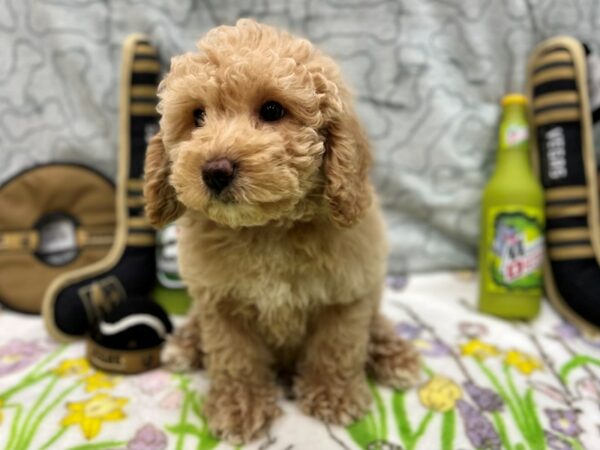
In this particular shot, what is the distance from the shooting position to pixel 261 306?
133cm

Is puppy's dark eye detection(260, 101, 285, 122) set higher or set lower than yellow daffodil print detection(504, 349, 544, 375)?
higher

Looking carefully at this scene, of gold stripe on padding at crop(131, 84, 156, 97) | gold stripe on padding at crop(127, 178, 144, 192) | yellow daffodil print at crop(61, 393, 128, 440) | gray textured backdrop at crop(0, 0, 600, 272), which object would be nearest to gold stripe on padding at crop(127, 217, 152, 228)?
gold stripe on padding at crop(127, 178, 144, 192)

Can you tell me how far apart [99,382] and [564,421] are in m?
1.38

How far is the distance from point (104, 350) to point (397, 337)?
955mm

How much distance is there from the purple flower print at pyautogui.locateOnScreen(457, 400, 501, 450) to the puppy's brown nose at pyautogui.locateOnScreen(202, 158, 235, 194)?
0.94m

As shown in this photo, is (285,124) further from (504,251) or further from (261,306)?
(504,251)

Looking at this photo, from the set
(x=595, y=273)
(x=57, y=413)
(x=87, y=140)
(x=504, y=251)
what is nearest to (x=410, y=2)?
(x=504, y=251)

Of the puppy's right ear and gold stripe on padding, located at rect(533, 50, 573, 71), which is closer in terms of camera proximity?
the puppy's right ear

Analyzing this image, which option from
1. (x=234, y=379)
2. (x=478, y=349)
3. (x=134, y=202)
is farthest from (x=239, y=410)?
(x=134, y=202)

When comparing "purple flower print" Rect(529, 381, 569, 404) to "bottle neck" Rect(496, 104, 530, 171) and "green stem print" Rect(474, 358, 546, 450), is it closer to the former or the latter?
"green stem print" Rect(474, 358, 546, 450)

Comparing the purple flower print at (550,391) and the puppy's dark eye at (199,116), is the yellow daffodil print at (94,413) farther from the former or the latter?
the purple flower print at (550,391)

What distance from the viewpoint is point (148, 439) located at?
134 centimetres

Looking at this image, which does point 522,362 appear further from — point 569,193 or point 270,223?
point 270,223

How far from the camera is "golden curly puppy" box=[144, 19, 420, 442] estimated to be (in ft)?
3.65
